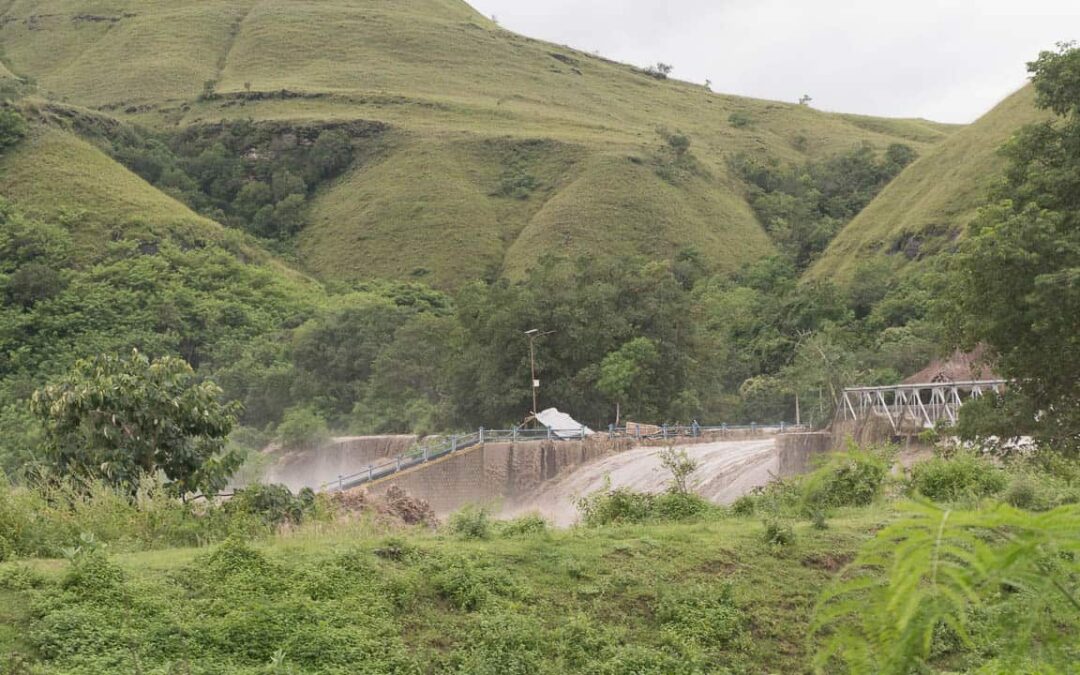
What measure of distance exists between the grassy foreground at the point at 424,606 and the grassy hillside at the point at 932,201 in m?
67.3

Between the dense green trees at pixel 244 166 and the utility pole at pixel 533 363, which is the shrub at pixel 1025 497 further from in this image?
the dense green trees at pixel 244 166

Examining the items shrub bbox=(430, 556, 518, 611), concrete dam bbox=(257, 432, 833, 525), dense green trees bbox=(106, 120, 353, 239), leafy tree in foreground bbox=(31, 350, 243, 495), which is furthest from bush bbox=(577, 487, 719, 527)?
dense green trees bbox=(106, 120, 353, 239)

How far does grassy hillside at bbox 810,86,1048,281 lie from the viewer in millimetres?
80188

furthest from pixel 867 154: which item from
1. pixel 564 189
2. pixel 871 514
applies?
pixel 871 514

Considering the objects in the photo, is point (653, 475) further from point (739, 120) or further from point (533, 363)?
point (739, 120)

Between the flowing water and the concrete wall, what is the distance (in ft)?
1.78

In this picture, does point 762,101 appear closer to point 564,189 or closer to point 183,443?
point 564,189

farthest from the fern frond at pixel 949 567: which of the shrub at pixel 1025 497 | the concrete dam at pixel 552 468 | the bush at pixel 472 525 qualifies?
the concrete dam at pixel 552 468

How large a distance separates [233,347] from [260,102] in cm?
6622

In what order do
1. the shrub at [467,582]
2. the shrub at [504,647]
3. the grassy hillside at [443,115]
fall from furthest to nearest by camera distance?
the grassy hillside at [443,115], the shrub at [467,582], the shrub at [504,647]

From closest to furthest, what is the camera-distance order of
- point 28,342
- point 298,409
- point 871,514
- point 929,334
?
point 871,514
point 929,334
point 298,409
point 28,342

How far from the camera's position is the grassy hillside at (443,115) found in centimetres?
10288

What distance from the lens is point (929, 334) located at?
2178 inches

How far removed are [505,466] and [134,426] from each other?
89.8 ft
